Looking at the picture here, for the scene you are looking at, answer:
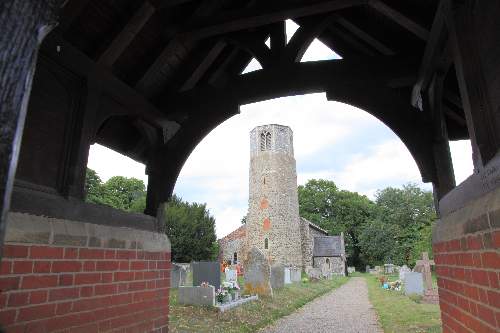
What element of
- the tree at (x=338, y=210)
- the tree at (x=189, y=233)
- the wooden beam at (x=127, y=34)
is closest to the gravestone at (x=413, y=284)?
the wooden beam at (x=127, y=34)

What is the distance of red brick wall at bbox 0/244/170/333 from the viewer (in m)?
2.31

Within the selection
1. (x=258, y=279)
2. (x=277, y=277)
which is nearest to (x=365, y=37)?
(x=258, y=279)

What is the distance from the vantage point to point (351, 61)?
3666 millimetres

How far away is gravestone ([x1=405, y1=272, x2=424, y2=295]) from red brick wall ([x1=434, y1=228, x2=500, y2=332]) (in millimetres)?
13941

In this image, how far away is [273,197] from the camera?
33.2 meters

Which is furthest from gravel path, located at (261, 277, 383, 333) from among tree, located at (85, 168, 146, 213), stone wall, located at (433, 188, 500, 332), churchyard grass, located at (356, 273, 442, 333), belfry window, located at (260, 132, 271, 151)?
tree, located at (85, 168, 146, 213)

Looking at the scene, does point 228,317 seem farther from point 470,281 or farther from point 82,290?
point 470,281

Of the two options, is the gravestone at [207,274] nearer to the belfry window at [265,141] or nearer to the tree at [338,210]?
the belfry window at [265,141]

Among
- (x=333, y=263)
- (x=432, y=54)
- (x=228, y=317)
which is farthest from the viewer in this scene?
(x=333, y=263)

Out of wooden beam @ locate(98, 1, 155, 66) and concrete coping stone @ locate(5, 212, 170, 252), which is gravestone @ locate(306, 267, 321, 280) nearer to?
concrete coping stone @ locate(5, 212, 170, 252)

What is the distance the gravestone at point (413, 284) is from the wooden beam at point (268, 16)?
598 inches

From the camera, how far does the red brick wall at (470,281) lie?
188 cm

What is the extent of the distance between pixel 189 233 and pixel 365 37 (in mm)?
27502

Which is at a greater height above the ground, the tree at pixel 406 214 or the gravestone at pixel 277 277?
the tree at pixel 406 214
